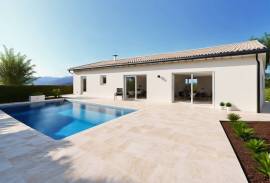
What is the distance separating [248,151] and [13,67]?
23786mm

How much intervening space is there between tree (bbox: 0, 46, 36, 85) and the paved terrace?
16.9 metres

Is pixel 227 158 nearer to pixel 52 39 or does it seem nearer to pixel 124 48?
pixel 52 39

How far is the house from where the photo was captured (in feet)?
29.6

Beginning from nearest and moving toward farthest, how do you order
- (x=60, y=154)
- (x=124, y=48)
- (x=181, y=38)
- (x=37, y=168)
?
(x=37, y=168) < (x=60, y=154) < (x=181, y=38) < (x=124, y=48)

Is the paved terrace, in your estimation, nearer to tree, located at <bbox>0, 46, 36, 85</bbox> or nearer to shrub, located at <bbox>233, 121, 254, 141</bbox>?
shrub, located at <bbox>233, 121, 254, 141</bbox>

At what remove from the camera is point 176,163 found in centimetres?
322

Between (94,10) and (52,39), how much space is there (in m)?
5.90

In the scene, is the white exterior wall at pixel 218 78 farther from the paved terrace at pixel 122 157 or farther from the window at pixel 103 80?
the paved terrace at pixel 122 157

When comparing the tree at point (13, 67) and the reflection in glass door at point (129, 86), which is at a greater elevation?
the tree at point (13, 67)

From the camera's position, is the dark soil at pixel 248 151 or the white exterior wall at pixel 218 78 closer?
the dark soil at pixel 248 151

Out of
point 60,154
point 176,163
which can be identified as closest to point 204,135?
point 176,163

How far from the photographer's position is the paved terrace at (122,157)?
273 cm

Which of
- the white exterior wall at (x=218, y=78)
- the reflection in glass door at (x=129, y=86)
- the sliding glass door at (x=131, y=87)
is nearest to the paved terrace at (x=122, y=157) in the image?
the white exterior wall at (x=218, y=78)

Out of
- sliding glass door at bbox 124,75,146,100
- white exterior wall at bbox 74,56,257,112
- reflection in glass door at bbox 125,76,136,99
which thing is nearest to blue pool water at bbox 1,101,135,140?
white exterior wall at bbox 74,56,257,112
